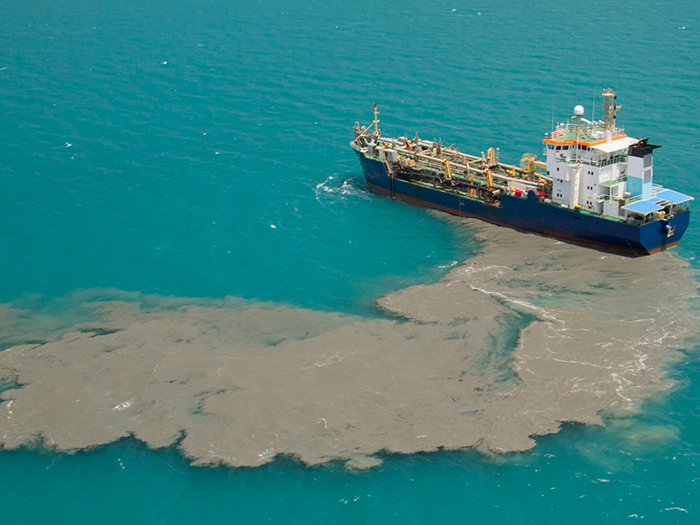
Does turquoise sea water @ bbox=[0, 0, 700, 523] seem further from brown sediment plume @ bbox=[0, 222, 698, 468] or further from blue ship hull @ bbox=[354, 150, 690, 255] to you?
blue ship hull @ bbox=[354, 150, 690, 255]

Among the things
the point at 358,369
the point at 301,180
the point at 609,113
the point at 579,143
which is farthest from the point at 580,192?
the point at 358,369

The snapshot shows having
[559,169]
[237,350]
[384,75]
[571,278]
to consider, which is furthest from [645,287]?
[384,75]

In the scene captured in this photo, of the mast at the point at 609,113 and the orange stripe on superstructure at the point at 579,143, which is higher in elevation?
the mast at the point at 609,113

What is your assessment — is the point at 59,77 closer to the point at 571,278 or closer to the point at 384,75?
the point at 384,75

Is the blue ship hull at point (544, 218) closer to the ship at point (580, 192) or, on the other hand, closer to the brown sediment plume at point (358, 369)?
the ship at point (580, 192)

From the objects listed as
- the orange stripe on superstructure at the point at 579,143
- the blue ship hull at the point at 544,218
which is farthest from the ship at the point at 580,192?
the blue ship hull at the point at 544,218

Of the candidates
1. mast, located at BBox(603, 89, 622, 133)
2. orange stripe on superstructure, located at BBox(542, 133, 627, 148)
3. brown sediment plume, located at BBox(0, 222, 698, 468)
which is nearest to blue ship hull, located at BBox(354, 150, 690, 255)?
brown sediment plume, located at BBox(0, 222, 698, 468)

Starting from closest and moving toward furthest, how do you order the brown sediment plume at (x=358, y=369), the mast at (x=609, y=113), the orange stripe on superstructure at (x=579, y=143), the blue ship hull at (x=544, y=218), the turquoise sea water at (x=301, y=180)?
1. the turquoise sea water at (x=301, y=180)
2. the brown sediment plume at (x=358, y=369)
3. the blue ship hull at (x=544, y=218)
4. the orange stripe on superstructure at (x=579, y=143)
5. the mast at (x=609, y=113)
